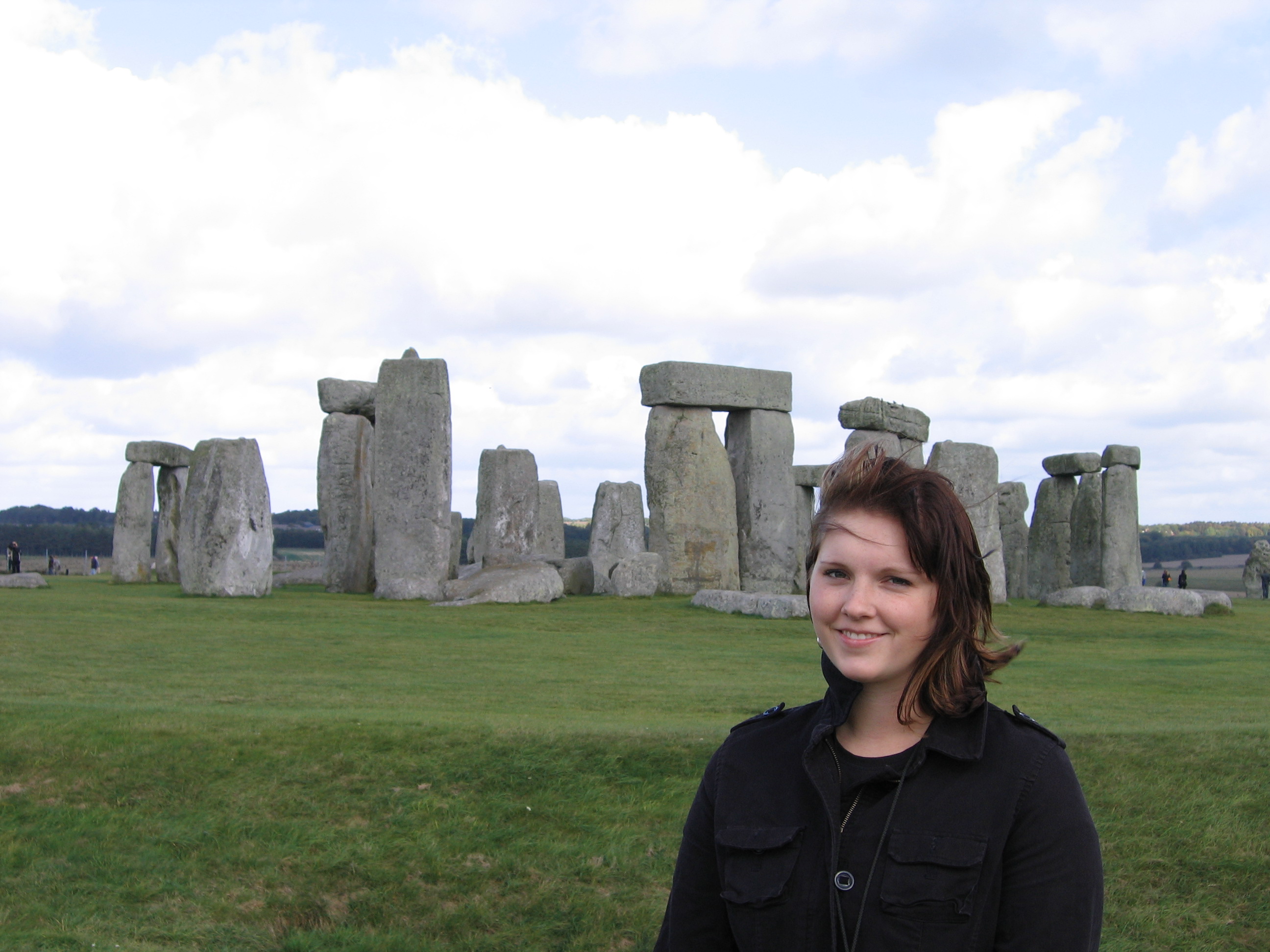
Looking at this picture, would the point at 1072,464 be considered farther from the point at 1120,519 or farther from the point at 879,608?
A: the point at 879,608

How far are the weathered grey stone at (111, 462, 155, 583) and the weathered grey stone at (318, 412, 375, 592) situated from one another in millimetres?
5414

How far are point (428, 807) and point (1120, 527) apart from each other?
18075mm

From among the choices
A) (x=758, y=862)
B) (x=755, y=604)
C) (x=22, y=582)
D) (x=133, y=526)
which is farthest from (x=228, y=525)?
(x=758, y=862)

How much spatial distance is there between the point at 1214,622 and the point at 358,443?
12.2 metres

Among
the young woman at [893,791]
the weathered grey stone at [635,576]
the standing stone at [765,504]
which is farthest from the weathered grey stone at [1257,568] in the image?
the young woman at [893,791]

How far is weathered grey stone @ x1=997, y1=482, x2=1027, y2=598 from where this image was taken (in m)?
24.8

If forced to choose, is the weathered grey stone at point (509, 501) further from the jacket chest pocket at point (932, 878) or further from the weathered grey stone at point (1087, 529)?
the jacket chest pocket at point (932, 878)

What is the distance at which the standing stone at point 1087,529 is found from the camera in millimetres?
22141

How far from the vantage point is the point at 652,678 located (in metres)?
9.43

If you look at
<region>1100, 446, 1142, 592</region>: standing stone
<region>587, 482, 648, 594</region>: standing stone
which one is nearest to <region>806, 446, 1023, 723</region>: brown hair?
<region>587, 482, 648, 594</region>: standing stone

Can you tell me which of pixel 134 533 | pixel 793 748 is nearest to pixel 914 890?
pixel 793 748

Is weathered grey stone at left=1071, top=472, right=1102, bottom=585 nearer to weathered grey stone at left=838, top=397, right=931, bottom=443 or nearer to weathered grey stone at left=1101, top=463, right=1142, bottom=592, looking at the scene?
weathered grey stone at left=1101, top=463, right=1142, bottom=592

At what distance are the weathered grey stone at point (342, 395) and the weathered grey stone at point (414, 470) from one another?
2660 mm

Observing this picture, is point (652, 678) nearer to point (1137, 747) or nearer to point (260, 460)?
point (1137, 747)
